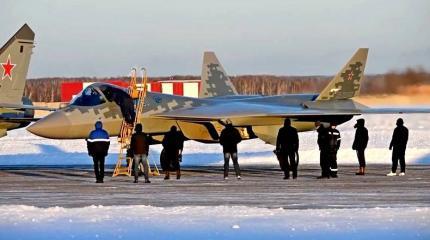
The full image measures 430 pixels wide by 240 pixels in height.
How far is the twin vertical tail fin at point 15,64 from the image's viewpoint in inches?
1375

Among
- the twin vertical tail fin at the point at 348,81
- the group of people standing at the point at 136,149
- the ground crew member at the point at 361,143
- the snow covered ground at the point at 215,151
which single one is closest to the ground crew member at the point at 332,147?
the ground crew member at the point at 361,143

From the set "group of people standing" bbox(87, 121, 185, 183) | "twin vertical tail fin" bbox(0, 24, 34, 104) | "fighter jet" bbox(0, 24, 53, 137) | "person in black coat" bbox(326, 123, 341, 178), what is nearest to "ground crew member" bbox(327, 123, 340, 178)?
"person in black coat" bbox(326, 123, 341, 178)

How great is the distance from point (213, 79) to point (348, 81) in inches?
363

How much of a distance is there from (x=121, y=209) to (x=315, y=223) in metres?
3.83

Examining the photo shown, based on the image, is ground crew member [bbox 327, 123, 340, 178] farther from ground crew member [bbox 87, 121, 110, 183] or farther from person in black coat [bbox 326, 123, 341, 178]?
ground crew member [bbox 87, 121, 110, 183]

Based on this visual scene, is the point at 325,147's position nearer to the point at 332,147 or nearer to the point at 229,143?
the point at 332,147

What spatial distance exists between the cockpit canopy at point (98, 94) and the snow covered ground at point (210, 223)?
39.9 feet

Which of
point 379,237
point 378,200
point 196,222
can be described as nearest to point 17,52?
point 378,200

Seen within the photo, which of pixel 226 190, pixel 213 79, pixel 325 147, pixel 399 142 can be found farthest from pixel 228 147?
pixel 213 79

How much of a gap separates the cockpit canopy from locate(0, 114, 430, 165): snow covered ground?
778cm

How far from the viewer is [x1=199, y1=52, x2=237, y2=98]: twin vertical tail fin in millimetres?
43844

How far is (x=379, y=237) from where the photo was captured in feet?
43.7

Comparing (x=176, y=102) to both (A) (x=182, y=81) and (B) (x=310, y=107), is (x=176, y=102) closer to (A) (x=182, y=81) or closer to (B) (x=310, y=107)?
(B) (x=310, y=107)

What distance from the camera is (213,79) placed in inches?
1734
